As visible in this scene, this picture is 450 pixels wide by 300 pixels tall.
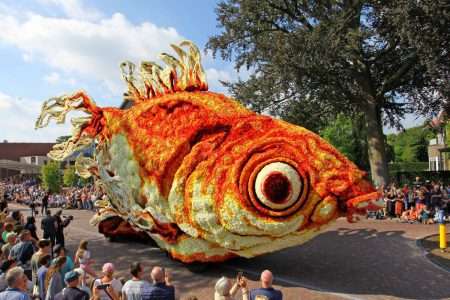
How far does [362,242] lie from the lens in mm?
12695

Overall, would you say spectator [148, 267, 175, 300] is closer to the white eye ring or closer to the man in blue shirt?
the man in blue shirt

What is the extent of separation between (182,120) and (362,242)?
665 centimetres

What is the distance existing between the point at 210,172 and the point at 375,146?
15111mm

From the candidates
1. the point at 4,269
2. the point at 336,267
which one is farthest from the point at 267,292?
the point at 336,267

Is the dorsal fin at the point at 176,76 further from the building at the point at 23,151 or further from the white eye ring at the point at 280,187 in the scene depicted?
the building at the point at 23,151

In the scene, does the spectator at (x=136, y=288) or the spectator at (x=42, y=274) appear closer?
the spectator at (x=136, y=288)

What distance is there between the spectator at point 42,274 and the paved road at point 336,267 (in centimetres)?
288

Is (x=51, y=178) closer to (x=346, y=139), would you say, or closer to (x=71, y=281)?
(x=346, y=139)

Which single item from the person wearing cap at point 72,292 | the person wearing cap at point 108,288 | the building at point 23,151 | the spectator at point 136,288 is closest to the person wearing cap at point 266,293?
the spectator at point 136,288

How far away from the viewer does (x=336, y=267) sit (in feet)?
32.4

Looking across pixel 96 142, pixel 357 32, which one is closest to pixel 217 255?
pixel 96 142

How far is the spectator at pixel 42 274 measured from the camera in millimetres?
5957

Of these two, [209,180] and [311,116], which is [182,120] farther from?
[311,116]

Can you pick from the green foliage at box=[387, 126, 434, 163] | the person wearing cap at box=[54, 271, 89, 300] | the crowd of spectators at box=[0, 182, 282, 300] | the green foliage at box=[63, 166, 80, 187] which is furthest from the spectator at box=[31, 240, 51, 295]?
the green foliage at box=[387, 126, 434, 163]
